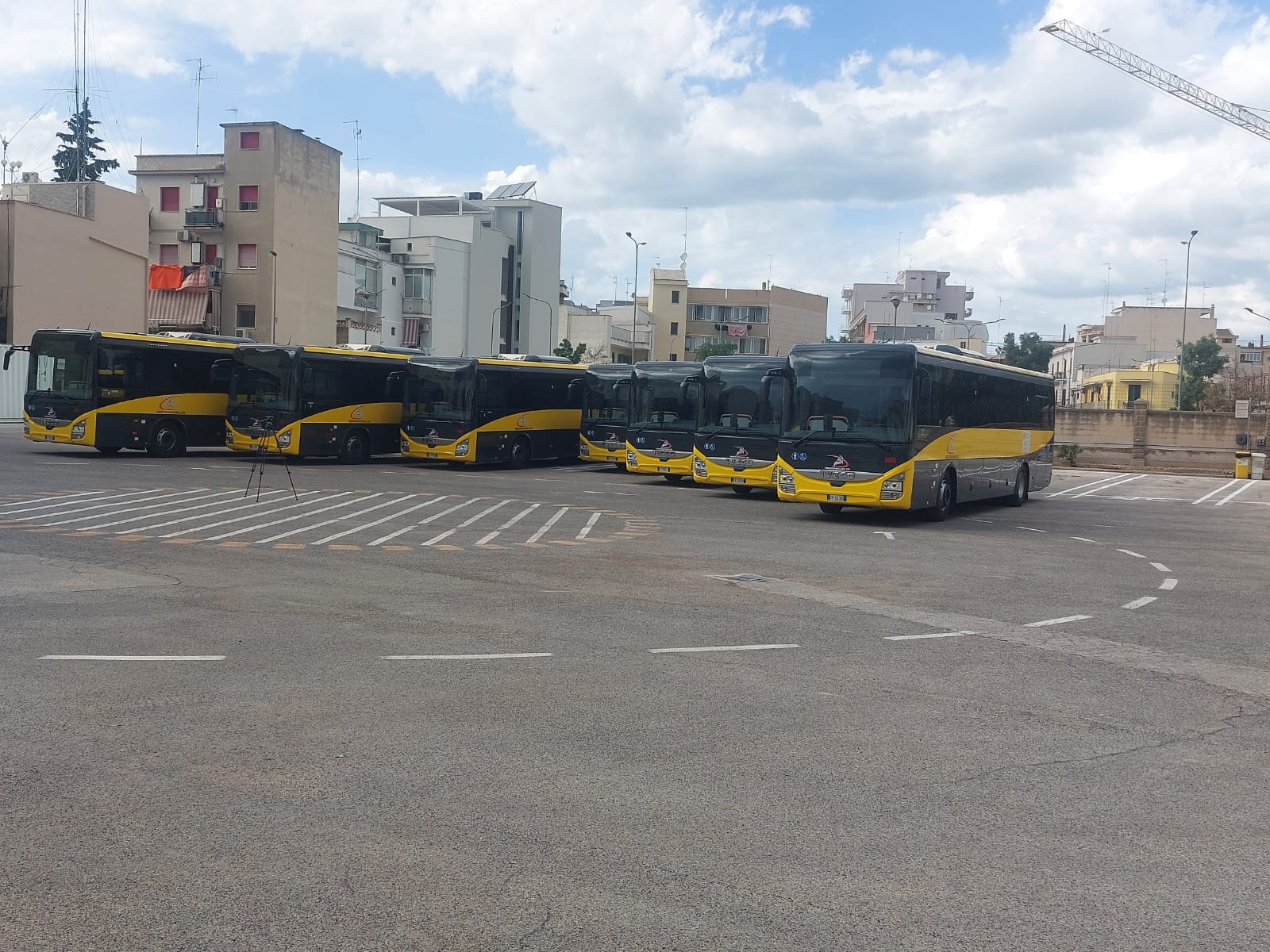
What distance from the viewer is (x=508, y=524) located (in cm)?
1939

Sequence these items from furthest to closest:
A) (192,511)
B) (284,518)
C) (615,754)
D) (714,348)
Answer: (714,348)
(192,511)
(284,518)
(615,754)

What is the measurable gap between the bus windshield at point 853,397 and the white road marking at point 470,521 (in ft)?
17.5

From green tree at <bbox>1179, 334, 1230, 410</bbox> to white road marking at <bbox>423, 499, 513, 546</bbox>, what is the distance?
8194 cm

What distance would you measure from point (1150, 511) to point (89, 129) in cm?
7293

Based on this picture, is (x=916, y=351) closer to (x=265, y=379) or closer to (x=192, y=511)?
(x=192, y=511)

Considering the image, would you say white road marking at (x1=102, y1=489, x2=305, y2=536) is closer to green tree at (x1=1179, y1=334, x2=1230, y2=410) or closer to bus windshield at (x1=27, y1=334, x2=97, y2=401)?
bus windshield at (x1=27, y1=334, x2=97, y2=401)

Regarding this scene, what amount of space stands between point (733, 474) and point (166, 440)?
585 inches

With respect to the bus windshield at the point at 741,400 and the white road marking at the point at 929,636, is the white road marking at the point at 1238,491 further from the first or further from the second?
the white road marking at the point at 929,636

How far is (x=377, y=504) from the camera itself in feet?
71.1

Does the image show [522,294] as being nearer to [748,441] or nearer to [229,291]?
[229,291]

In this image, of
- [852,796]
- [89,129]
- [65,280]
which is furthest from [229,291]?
[852,796]

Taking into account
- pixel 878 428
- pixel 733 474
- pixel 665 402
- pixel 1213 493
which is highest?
pixel 665 402

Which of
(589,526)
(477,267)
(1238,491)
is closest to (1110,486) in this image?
(1238,491)

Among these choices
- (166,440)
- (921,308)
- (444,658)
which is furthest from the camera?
(921,308)
